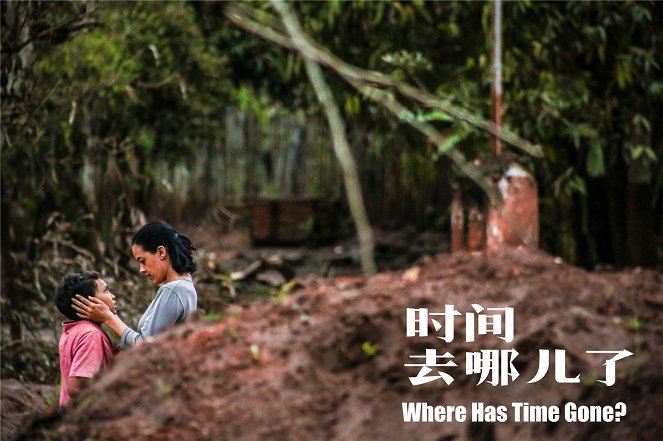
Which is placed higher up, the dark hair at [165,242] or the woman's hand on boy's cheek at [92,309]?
the dark hair at [165,242]

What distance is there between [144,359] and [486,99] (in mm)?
6492

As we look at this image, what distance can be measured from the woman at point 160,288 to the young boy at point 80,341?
0.03m

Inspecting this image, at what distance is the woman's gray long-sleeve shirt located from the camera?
2.78 m

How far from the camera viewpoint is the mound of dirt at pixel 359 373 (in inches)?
83.2

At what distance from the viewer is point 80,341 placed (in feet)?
9.50

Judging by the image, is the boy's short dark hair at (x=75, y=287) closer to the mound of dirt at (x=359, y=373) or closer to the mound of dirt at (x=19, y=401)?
the mound of dirt at (x=359, y=373)

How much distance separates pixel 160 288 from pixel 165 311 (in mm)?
66

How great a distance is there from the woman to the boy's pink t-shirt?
4 centimetres

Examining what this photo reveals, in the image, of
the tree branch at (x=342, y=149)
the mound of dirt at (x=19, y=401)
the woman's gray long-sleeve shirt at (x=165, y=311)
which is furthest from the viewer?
the mound of dirt at (x=19, y=401)

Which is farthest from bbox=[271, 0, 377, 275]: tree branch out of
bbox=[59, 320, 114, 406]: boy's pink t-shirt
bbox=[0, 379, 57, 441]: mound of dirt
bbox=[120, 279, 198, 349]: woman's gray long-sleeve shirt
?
bbox=[0, 379, 57, 441]: mound of dirt

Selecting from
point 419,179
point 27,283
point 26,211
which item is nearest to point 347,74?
point 27,283

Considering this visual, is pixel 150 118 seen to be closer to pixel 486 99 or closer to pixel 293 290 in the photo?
pixel 486 99

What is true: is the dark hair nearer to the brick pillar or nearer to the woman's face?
the woman's face

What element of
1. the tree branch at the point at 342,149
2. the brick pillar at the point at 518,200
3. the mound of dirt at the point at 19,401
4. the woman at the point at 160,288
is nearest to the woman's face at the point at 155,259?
the woman at the point at 160,288
